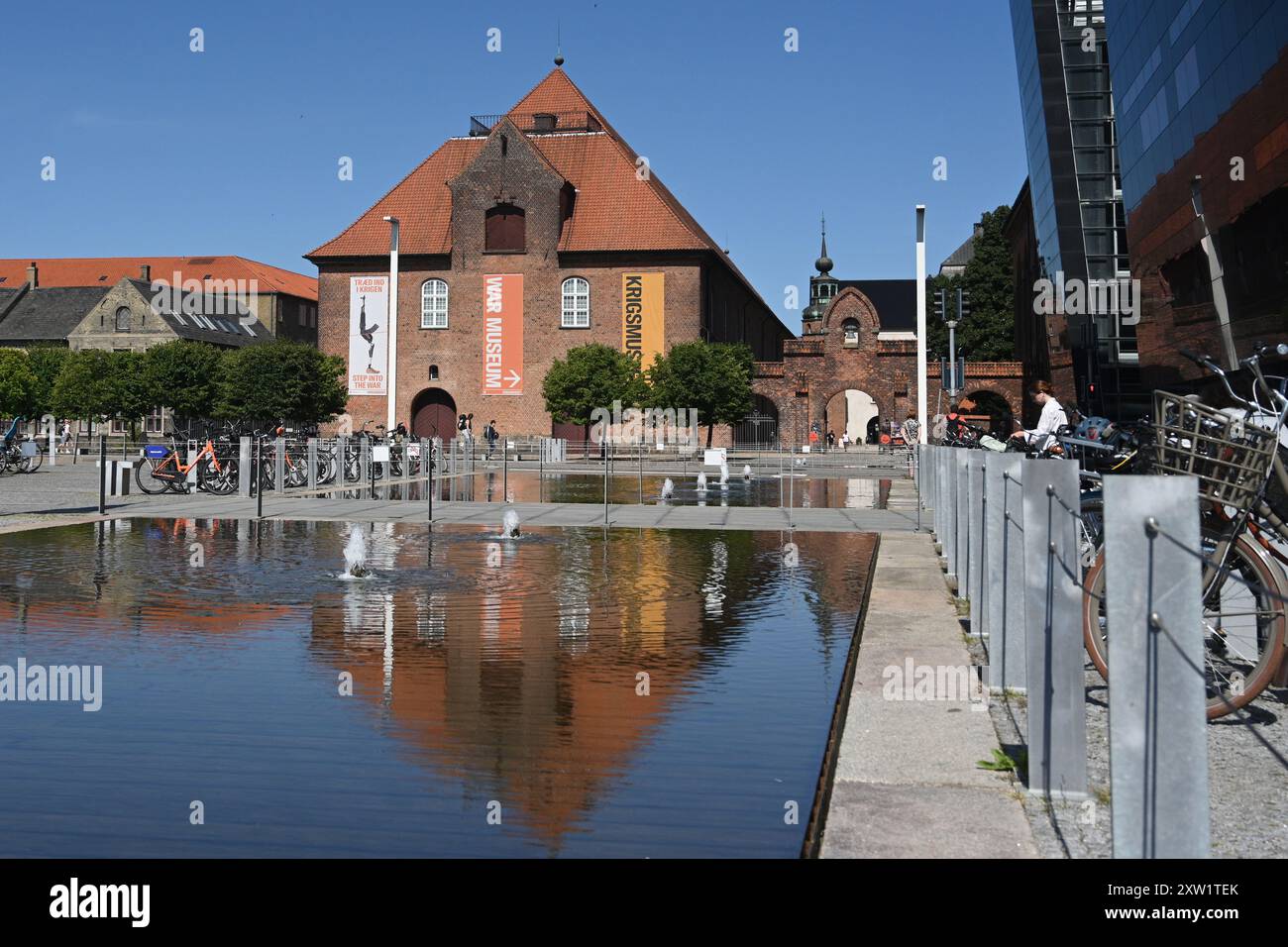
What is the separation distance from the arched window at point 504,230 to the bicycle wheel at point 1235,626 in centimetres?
5961

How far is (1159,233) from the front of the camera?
3238cm

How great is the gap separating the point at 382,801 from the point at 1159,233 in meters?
32.0

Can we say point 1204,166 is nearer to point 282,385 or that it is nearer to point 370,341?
point 282,385

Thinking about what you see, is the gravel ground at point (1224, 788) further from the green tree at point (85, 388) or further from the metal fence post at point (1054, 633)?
the green tree at point (85, 388)

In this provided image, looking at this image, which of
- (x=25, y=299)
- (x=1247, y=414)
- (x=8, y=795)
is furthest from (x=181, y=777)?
(x=25, y=299)

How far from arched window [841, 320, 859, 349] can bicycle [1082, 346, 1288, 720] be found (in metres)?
62.4

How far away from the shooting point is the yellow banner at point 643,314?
62594mm

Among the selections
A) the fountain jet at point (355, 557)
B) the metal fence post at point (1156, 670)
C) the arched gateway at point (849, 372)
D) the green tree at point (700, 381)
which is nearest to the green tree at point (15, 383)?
the green tree at point (700, 381)

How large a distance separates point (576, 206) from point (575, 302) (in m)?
5.74

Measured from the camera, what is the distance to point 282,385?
2366 inches

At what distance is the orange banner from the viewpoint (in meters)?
63.7

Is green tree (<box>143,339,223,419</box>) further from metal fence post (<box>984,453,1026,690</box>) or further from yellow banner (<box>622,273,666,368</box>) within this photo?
metal fence post (<box>984,453,1026,690</box>)

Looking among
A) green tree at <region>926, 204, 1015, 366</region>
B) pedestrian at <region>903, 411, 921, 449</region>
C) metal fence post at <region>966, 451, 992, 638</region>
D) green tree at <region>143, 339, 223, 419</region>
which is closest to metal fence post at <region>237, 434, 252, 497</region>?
metal fence post at <region>966, 451, 992, 638</region>
